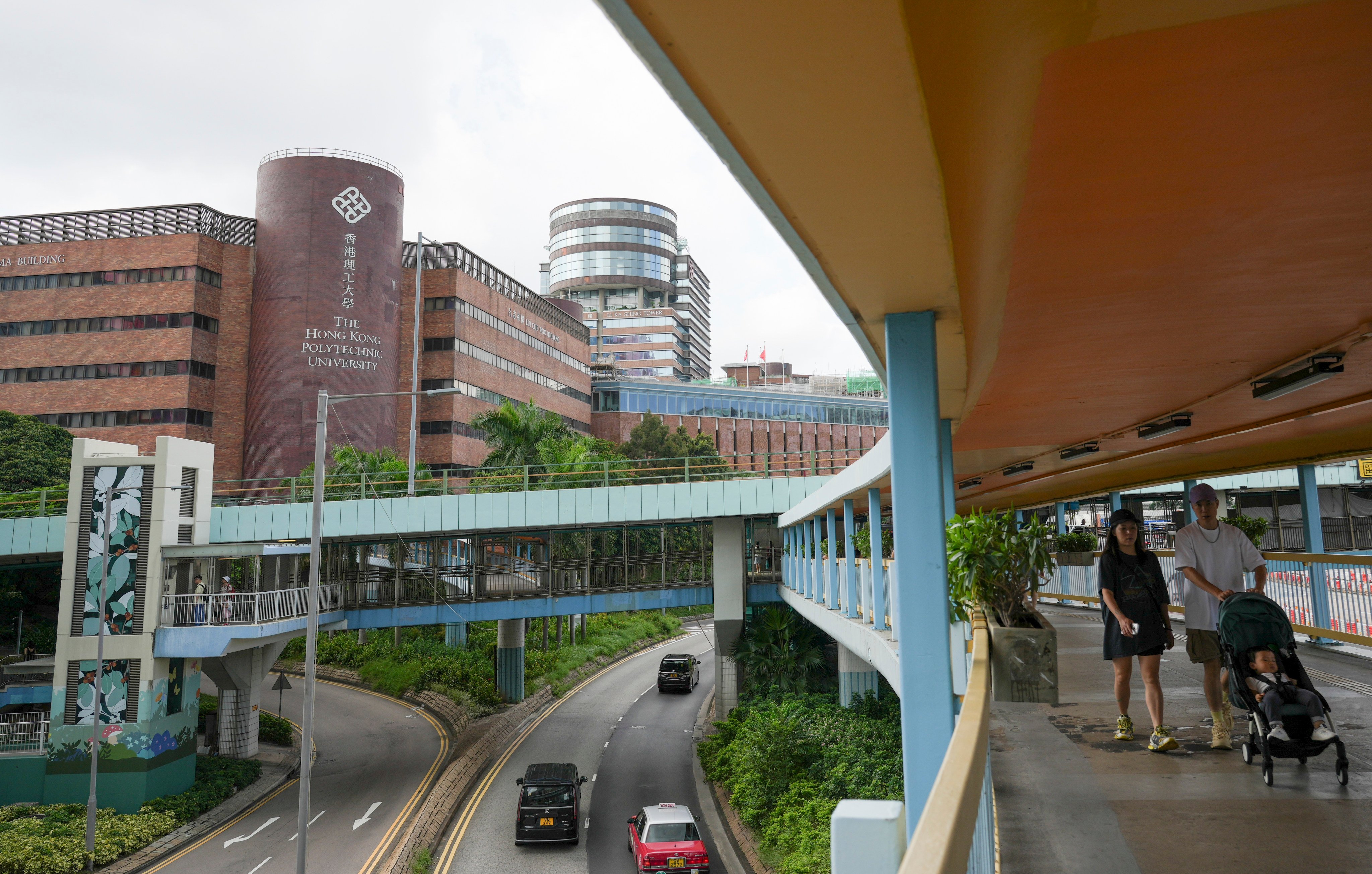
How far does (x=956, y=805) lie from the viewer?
1.89 metres

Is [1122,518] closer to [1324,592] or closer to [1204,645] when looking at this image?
[1204,645]

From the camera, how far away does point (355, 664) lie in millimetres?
40000

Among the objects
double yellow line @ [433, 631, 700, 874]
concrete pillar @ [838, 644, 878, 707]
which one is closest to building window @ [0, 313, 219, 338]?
double yellow line @ [433, 631, 700, 874]

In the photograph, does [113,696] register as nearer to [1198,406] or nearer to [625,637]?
[1198,406]

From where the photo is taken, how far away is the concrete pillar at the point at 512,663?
3456cm

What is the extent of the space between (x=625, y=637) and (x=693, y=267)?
95.6 m

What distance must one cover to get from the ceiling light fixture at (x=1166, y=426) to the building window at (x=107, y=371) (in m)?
47.7

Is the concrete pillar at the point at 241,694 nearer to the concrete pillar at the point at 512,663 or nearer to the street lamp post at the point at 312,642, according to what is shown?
the concrete pillar at the point at 512,663

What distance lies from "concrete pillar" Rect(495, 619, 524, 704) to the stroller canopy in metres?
31.2

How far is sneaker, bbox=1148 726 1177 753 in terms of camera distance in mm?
6141

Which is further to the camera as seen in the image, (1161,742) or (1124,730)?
(1124,730)

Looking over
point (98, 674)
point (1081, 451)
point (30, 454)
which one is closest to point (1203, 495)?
point (1081, 451)

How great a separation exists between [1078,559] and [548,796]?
13132 millimetres

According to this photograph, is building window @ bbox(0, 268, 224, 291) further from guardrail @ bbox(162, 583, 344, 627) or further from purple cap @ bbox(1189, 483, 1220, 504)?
purple cap @ bbox(1189, 483, 1220, 504)
